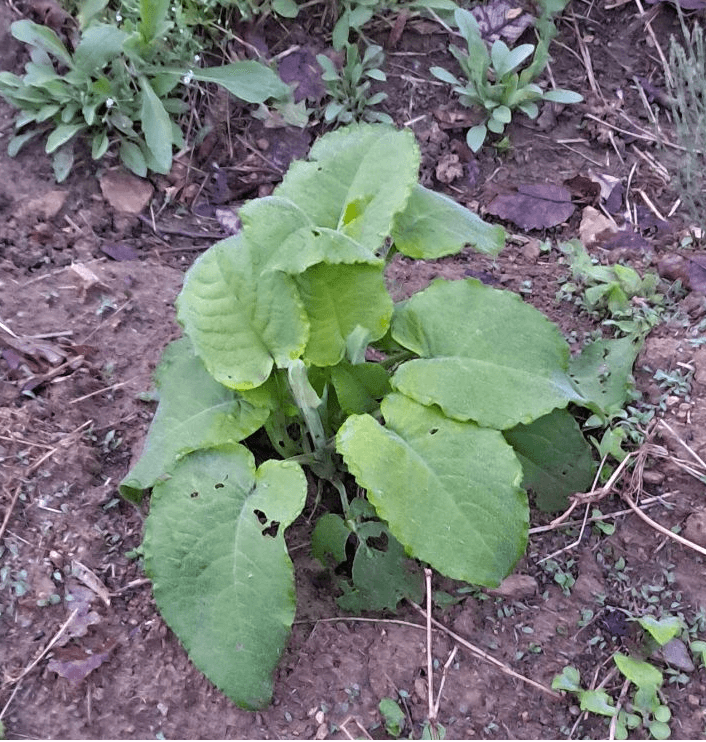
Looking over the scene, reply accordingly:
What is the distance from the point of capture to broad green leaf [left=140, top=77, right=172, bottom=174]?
2506 mm

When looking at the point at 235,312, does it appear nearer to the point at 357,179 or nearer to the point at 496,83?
the point at 357,179

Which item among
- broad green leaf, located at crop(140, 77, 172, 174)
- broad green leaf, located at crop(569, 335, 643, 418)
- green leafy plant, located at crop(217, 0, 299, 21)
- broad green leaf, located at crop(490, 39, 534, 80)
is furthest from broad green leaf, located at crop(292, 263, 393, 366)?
green leafy plant, located at crop(217, 0, 299, 21)

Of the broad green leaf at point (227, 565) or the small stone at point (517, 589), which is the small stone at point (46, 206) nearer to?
the broad green leaf at point (227, 565)

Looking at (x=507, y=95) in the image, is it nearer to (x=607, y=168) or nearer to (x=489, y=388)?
(x=607, y=168)

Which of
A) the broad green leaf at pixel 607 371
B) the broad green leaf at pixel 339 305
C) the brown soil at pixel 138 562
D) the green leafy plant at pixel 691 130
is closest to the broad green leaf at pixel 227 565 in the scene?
the brown soil at pixel 138 562

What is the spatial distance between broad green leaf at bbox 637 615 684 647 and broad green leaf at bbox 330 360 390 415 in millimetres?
705

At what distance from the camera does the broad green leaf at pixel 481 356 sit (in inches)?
65.1

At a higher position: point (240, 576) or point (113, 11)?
point (113, 11)

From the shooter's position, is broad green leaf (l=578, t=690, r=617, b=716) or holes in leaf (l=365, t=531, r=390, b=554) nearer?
broad green leaf (l=578, t=690, r=617, b=716)

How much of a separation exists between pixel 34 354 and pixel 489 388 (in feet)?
3.60

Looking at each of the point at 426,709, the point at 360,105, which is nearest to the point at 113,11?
the point at 360,105

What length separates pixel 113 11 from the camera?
2715 millimetres

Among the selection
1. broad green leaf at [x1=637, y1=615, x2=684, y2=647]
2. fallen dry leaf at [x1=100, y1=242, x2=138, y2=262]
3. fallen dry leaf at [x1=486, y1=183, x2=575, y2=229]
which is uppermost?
fallen dry leaf at [x1=486, y1=183, x2=575, y2=229]

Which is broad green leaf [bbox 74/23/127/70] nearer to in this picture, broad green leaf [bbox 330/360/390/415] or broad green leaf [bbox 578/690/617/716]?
broad green leaf [bbox 330/360/390/415]
